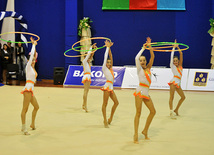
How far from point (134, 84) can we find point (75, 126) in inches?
280

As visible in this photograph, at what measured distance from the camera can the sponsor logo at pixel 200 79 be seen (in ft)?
44.3

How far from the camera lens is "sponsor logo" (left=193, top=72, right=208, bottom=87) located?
13.5 meters

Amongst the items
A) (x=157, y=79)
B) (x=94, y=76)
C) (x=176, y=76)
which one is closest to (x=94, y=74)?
(x=94, y=76)

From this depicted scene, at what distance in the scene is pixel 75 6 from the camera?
16250 mm

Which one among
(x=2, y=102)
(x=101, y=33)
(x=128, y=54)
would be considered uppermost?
(x=101, y=33)

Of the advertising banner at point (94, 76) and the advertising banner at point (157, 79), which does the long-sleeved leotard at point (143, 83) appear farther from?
the advertising banner at point (94, 76)

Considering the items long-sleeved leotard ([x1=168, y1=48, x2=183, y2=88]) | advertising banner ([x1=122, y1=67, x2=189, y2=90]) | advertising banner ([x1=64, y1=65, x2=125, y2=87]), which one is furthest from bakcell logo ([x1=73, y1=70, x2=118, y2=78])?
long-sleeved leotard ([x1=168, y1=48, x2=183, y2=88])

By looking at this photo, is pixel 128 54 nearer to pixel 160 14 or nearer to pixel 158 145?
pixel 160 14

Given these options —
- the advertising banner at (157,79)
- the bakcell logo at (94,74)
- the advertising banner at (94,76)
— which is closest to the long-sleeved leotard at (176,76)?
the advertising banner at (157,79)

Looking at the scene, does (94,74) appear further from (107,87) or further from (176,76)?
(107,87)

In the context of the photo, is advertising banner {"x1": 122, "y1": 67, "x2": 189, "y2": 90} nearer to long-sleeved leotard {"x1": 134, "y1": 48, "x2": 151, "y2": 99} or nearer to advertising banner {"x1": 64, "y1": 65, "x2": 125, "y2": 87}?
advertising banner {"x1": 64, "y1": 65, "x2": 125, "y2": 87}

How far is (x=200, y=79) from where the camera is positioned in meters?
13.6

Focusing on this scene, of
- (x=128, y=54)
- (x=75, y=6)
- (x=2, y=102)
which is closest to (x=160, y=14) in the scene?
(x=128, y=54)

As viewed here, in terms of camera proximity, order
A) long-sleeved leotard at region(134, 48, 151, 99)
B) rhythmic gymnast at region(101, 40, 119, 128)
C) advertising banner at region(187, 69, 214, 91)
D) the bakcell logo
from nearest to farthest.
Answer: long-sleeved leotard at region(134, 48, 151, 99)
rhythmic gymnast at region(101, 40, 119, 128)
advertising banner at region(187, 69, 214, 91)
the bakcell logo
